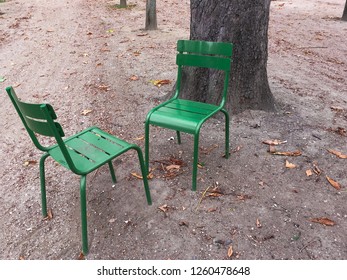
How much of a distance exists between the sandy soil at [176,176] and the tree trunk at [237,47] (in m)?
0.24

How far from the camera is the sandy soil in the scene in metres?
2.23

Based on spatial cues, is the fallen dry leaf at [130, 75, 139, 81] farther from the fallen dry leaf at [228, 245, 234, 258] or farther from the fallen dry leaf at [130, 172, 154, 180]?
the fallen dry leaf at [228, 245, 234, 258]

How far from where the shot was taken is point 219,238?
2.23 m

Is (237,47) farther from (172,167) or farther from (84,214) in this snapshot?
(84,214)

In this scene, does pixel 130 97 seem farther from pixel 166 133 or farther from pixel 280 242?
pixel 280 242

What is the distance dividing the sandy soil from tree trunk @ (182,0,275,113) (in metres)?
0.24

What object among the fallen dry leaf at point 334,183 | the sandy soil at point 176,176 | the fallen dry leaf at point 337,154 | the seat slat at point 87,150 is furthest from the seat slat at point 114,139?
the fallen dry leaf at point 337,154

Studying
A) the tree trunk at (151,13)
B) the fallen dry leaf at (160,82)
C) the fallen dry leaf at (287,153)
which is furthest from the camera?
the tree trunk at (151,13)

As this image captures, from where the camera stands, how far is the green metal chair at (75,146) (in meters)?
1.74

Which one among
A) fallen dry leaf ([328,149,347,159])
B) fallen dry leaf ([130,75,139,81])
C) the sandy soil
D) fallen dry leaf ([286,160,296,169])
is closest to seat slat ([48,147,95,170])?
the sandy soil

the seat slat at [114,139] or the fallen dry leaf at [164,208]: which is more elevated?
the seat slat at [114,139]

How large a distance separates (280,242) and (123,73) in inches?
147

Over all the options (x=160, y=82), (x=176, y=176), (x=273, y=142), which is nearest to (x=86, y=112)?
(x=160, y=82)

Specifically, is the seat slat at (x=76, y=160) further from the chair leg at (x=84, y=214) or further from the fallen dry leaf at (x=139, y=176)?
the fallen dry leaf at (x=139, y=176)
